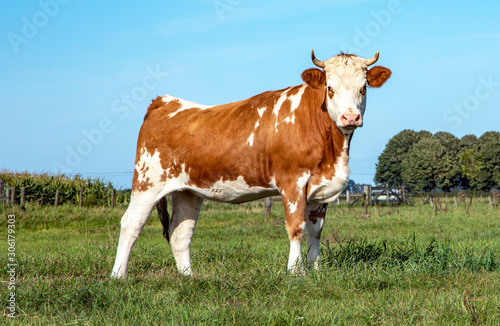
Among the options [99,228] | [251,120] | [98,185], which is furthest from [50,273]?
[98,185]

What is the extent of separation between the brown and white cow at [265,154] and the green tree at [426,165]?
56.9 meters

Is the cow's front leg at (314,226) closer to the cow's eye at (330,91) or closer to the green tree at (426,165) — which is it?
the cow's eye at (330,91)

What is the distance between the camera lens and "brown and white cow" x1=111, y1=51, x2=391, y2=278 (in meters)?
6.15

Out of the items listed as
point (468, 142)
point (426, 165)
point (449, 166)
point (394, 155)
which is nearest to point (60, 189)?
point (426, 165)

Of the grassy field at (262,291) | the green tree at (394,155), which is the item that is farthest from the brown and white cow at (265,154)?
the green tree at (394,155)

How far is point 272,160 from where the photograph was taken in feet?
20.9

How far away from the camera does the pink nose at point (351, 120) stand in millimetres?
5730

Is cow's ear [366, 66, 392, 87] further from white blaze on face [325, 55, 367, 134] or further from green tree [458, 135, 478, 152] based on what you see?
green tree [458, 135, 478, 152]

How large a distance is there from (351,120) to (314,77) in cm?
88

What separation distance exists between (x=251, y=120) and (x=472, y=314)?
11.6 ft

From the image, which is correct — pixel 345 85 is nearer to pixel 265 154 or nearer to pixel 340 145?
pixel 340 145

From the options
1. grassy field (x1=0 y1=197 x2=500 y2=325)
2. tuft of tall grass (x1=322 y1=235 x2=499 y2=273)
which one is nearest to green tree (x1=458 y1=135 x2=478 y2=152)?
grassy field (x1=0 y1=197 x2=500 y2=325)

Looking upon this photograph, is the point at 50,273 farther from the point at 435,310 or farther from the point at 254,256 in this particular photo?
the point at 435,310

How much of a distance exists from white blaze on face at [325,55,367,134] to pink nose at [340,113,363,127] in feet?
0.37
